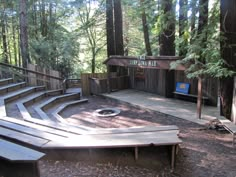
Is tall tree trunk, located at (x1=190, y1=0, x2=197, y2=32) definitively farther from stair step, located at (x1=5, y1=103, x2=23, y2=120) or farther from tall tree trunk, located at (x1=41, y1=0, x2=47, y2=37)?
tall tree trunk, located at (x1=41, y1=0, x2=47, y2=37)

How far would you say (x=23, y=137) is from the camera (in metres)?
3.81

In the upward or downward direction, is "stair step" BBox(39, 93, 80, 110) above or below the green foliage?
below

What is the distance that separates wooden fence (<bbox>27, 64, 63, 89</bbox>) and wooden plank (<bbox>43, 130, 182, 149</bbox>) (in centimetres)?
643

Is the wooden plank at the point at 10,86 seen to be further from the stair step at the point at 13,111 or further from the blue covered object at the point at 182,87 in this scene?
the blue covered object at the point at 182,87

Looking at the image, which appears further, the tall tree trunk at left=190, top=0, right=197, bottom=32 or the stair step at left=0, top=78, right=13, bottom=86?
the stair step at left=0, top=78, right=13, bottom=86

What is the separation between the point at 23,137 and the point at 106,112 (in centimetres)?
464

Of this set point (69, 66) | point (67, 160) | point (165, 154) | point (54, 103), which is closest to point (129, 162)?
point (165, 154)

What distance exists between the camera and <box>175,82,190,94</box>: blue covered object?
9023 millimetres

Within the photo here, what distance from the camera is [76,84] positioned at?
46.7ft

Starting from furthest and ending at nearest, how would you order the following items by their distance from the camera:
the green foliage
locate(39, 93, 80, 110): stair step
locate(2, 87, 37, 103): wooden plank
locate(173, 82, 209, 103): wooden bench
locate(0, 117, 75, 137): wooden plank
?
locate(173, 82, 209, 103): wooden bench, locate(39, 93, 80, 110): stair step, locate(2, 87, 37, 103): wooden plank, the green foliage, locate(0, 117, 75, 137): wooden plank

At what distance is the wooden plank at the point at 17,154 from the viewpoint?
267 centimetres

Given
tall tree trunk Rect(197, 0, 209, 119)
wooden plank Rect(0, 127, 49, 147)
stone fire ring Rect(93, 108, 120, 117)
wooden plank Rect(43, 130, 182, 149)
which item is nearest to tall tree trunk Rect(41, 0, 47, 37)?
stone fire ring Rect(93, 108, 120, 117)

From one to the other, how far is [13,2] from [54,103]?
26.7 feet

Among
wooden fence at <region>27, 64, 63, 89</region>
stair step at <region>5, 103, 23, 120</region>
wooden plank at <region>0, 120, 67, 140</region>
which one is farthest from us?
wooden fence at <region>27, 64, 63, 89</region>
